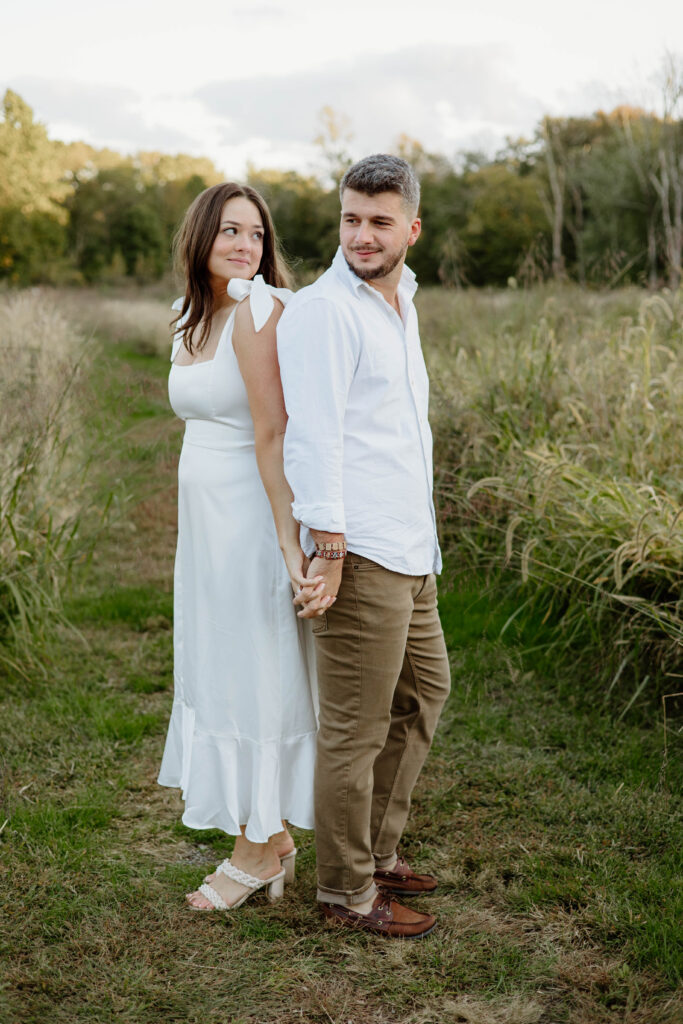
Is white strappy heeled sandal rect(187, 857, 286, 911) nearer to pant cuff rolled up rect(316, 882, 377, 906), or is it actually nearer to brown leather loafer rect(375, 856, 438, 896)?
pant cuff rolled up rect(316, 882, 377, 906)

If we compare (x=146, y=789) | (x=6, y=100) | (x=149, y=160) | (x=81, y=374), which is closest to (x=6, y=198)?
(x=6, y=100)

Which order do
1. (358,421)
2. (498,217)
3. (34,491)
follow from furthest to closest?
(498,217), (34,491), (358,421)

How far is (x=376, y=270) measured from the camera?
217cm

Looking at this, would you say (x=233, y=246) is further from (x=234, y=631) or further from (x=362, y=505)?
(x=234, y=631)

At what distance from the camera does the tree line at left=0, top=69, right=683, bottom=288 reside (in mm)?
8875

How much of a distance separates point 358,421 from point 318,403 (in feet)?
0.47

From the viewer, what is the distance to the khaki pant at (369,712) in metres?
2.25

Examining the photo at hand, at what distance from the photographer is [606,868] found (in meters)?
2.72

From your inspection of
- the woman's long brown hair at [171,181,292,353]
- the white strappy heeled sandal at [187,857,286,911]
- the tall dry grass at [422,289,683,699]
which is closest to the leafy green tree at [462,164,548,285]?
the tall dry grass at [422,289,683,699]

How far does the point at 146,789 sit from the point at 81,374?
218 centimetres

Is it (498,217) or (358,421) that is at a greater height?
(498,217)

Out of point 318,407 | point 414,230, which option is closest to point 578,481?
point 414,230

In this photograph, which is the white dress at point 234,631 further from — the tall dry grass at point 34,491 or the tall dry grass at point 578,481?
the tall dry grass at point 34,491

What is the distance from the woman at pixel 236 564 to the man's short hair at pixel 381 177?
355 millimetres
